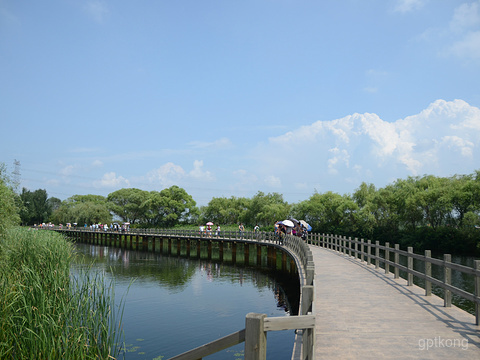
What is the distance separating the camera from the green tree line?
45.0 meters

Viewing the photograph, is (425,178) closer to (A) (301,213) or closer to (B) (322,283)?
(A) (301,213)

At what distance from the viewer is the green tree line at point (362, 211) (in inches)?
1770

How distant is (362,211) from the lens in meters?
55.4

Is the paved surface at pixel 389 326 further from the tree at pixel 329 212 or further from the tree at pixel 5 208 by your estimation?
the tree at pixel 329 212

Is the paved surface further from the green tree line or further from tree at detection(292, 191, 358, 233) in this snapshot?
tree at detection(292, 191, 358, 233)

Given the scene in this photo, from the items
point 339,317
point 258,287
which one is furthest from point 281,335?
point 258,287

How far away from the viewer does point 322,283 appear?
13195mm

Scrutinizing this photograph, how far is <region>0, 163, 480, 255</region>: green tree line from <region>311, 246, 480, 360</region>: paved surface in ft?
32.8

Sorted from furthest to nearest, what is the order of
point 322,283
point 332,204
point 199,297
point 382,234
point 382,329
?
point 332,204
point 382,234
point 199,297
point 322,283
point 382,329

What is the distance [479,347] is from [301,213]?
57.4 m

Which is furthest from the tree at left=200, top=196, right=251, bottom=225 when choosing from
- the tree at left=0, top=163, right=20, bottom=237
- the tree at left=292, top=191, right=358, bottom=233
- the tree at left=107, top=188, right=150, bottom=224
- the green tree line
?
the tree at left=0, top=163, right=20, bottom=237

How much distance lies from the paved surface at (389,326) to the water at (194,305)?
11.4 ft

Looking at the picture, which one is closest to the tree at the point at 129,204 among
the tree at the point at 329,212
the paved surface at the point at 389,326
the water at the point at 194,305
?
the tree at the point at 329,212

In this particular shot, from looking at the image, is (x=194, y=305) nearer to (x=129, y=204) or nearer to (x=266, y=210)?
(x=266, y=210)
